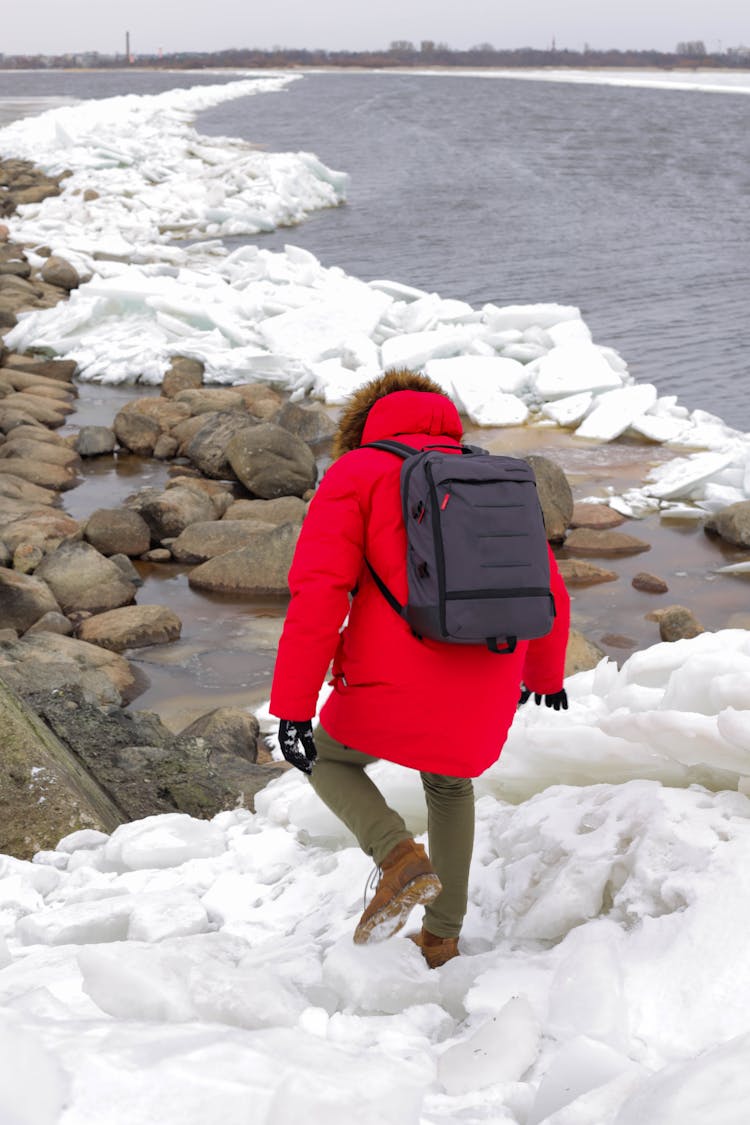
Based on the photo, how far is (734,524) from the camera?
8.73 m

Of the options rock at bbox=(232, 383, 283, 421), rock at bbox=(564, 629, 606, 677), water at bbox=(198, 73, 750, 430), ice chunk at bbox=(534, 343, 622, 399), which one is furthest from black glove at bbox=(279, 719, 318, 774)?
ice chunk at bbox=(534, 343, 622, 399)

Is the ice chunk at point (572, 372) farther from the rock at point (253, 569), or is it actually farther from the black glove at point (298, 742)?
the black glove at point (298, 742)

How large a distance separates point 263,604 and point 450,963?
528cm

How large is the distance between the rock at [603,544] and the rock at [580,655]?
6.70 ft

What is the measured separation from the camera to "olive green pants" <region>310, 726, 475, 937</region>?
96.7 inches

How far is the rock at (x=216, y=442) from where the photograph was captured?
10086 millimetres

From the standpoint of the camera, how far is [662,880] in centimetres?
257

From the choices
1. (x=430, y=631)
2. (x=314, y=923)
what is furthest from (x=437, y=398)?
(x=314, y=923)

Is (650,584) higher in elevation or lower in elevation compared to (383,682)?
lower

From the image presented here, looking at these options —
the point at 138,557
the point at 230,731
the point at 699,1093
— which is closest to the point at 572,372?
the point at 138,557

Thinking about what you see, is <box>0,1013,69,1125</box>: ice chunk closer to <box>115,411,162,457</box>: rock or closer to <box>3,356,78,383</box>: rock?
<box>115,411,162,457</box>: rock

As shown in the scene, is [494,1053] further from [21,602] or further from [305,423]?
[305,423]

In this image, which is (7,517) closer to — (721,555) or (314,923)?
(721,555)

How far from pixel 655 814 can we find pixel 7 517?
6778 mm
